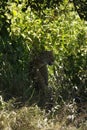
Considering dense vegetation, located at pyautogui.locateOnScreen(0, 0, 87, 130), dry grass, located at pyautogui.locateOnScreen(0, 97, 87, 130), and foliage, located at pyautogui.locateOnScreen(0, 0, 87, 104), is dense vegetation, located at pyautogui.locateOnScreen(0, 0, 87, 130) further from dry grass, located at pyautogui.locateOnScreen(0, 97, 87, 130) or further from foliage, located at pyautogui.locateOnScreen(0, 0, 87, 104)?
dry grass, located at pyautogui.locateOnScreen(0, 97, 87, 130)

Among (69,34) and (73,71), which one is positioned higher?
(69,34)

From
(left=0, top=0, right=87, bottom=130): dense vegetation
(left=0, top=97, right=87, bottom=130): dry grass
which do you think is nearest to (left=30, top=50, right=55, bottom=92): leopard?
(left=0, top=0, right=87, bottom=130): dense vegetation

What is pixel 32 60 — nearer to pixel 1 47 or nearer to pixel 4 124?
pixel 1 47

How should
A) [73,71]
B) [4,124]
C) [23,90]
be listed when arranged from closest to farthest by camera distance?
[4,124], [23,90], [73,71]

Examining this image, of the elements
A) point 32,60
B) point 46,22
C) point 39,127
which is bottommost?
point 39,127

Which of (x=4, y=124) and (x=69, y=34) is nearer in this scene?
(x=4, y=124)

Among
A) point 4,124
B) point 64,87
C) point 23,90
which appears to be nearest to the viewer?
point 4,124

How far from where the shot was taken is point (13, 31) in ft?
19.3

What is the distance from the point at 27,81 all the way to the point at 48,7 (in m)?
0.98

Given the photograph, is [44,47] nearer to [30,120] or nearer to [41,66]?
[41,66]

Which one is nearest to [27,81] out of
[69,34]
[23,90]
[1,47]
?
[23,90]

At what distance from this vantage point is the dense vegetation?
5.56 metres

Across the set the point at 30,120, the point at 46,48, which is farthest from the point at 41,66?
the point at 30,120

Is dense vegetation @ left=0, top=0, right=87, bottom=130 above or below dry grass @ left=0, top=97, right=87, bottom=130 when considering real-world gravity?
above
